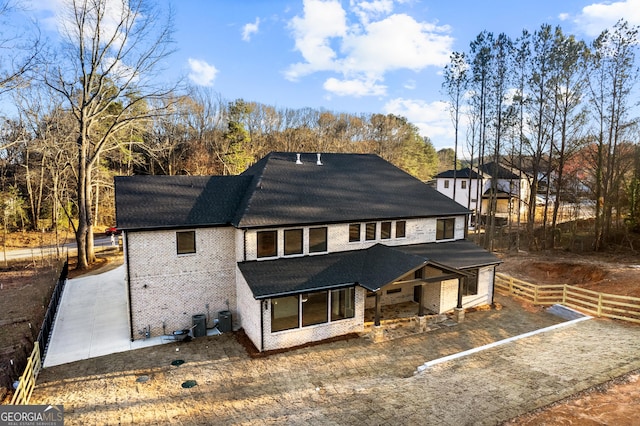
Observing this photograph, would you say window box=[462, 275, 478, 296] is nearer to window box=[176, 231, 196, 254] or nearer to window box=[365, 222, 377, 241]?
window box=[365, 222, 377, 241]

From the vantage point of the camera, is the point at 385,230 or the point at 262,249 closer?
the point at 262,249

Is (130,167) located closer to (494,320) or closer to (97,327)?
(97,327)

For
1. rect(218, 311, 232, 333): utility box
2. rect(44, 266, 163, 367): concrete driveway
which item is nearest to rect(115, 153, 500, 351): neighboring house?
rect(218, 311, 232, 333): utility box

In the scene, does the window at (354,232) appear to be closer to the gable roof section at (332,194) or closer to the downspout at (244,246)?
the gable roof section at (332,194)

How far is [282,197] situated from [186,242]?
14.7 feet

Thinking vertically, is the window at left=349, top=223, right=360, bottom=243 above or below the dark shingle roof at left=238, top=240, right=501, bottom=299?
above

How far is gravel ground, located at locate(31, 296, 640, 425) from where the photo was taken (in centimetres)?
901

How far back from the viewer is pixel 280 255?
1454 centimetres

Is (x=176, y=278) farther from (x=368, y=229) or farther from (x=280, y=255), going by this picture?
(x=368, y=229)

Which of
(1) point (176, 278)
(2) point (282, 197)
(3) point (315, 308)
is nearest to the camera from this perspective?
(3) point (315, 308)

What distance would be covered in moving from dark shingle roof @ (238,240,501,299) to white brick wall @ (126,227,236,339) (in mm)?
1381

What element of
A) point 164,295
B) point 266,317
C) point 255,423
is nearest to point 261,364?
point 266,317

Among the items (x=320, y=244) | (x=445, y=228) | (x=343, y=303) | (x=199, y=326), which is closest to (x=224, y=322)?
(x=199, y=326)

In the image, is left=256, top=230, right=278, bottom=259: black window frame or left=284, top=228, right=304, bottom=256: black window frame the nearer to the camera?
left=256, top=230, right=278, bottom=259: black window frame
